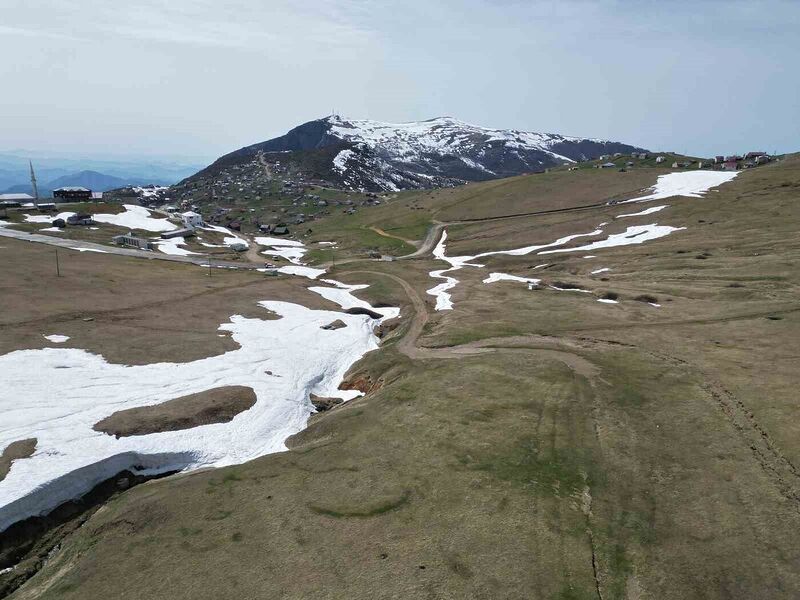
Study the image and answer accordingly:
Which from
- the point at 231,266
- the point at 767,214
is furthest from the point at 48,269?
the point at 767,214

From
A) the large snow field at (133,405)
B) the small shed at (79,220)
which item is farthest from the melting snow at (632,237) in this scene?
the small shed at (79,220)

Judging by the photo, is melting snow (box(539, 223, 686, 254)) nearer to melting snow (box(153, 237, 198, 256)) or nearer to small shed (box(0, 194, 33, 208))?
melting snow (box(153, 237, 198, 256))

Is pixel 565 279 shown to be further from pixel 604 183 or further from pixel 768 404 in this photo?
pixel 604 183

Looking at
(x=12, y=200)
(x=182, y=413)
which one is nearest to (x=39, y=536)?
(x=182, y=413)

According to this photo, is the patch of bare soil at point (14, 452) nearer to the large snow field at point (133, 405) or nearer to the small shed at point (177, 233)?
Result: the large snow field at point (133, 405)

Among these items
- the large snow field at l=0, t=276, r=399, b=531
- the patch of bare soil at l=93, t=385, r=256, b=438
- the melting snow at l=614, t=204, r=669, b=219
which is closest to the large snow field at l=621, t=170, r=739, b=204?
the melting snow at l=614, t=204, r=669, b=219

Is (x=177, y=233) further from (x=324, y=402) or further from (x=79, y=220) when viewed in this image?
(x=324, y=402)
